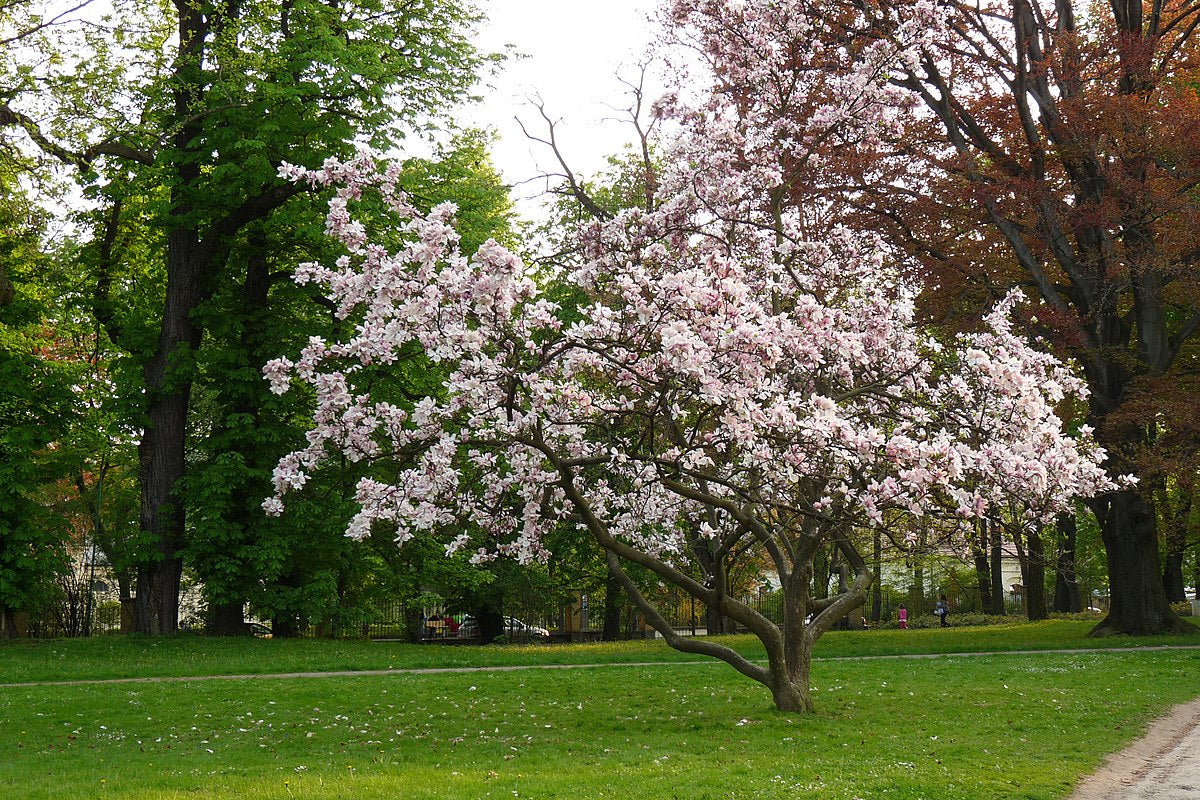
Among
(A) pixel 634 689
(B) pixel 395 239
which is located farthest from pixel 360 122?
(A) pixel 634 689

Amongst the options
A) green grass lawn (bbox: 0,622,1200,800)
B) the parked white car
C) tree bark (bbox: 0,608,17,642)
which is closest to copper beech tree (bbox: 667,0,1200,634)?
green grass lawn (bbox: 0,622,1200,800)

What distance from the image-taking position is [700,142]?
13922 mm

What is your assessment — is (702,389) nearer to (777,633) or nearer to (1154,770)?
(777,633)

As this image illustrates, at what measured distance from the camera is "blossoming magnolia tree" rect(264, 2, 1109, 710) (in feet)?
30.8

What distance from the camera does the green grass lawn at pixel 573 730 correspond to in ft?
27.4

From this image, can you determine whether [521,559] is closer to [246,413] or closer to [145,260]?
[246,413]

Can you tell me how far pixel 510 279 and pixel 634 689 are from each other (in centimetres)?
811

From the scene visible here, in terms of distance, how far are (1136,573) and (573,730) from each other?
676 inches

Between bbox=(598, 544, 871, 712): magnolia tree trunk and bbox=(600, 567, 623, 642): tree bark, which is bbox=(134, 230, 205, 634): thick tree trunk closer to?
bbox=(600, 567, 623, 642): tree bark

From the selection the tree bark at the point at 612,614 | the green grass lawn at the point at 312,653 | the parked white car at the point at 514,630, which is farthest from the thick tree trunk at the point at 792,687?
the parked white car at the point at 514,630

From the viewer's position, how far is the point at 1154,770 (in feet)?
31.0

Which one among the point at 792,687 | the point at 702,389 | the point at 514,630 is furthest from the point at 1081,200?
the point at 514,630

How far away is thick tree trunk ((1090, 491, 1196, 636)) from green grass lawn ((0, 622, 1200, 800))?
4628 millimetres

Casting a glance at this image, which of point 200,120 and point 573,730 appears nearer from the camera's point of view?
point 573,730
